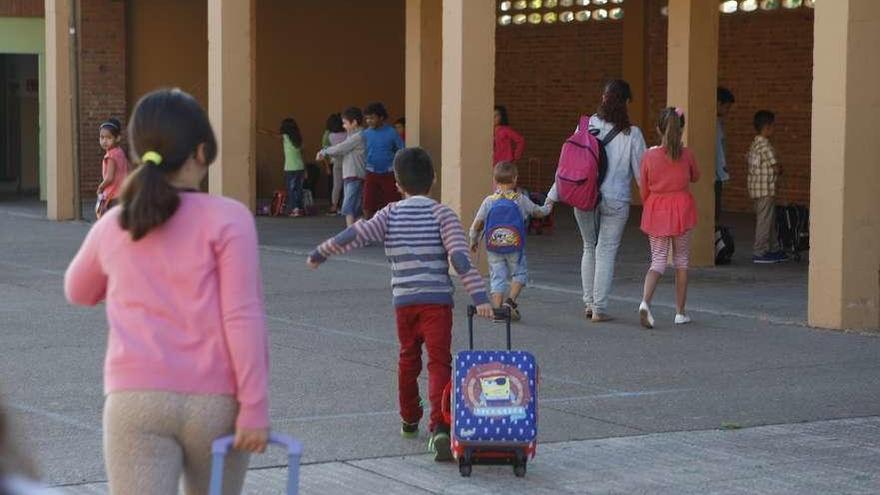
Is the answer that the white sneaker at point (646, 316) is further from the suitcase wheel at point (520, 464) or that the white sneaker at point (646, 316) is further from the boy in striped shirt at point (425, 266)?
the suitcase wheel at point (520, 464)

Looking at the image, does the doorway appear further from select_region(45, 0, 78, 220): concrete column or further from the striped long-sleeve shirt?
the striped long-sleeve shirt

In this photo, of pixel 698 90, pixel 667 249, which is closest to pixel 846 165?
pixel 667 249

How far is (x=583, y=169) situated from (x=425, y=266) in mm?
4808

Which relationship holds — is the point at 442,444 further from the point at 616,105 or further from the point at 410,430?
the point at 616,105

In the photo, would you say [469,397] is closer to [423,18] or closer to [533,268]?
[533,268]

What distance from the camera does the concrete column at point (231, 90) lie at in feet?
66.2

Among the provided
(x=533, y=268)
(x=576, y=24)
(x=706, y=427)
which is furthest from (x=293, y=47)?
(x=706, y=427)

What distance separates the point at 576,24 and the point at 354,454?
2067cm

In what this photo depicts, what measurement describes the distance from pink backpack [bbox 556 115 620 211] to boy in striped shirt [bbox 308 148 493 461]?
462 cm

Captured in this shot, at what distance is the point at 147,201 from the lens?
3.97m

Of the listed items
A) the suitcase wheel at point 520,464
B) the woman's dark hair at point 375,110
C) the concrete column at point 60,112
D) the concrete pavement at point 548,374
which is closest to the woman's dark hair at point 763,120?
the concrete pavement at point 548,374

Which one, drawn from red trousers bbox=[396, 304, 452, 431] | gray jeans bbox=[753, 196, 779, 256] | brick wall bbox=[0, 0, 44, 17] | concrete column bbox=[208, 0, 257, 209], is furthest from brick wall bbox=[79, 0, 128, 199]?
red trousers bbox=[396, 304, 452, 431]

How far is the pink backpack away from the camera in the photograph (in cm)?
1213

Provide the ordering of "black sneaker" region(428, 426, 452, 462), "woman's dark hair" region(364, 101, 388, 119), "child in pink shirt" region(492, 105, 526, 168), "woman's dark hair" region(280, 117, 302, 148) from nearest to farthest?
"black sneaker" region(428, 426, 452, 462) < "child in pink shirt" region(492, 105, 526, 168) < "woman's dark hair" region(364, 101, 388, 119) < "woman's dark hair" region(280, 117, 302, 148)
